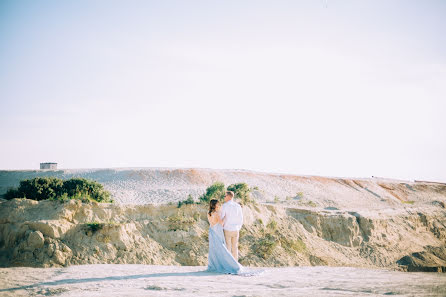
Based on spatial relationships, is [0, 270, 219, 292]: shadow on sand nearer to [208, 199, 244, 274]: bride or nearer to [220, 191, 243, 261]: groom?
[208, 199, 244, 274]: bride

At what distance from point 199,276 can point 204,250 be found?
471 cm

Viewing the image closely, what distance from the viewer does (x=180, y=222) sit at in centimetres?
1509

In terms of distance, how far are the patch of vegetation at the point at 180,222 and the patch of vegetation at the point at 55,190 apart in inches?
124

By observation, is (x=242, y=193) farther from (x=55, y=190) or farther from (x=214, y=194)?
(x=55, y=190)

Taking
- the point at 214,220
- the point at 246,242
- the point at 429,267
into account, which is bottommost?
the point at 429,267

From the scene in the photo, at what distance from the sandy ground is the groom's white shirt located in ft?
4.32

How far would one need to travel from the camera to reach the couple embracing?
32.8 ft

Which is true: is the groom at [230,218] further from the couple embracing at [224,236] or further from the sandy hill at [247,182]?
the sandy hill at [247,182]

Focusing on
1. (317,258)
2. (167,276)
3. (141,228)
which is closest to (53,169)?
(141,228)

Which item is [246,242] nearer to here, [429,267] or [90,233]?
[90,233]

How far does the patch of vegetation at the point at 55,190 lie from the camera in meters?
15.7

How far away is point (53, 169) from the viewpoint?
131 ft

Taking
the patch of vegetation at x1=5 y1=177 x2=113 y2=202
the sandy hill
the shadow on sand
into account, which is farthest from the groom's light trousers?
the sandy hill

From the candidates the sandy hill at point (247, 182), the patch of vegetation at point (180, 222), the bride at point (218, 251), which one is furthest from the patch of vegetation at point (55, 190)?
the sandy hill at point (247, 182)
